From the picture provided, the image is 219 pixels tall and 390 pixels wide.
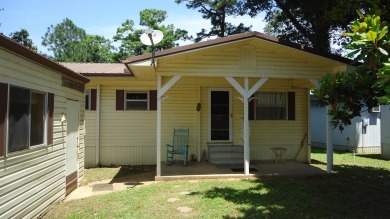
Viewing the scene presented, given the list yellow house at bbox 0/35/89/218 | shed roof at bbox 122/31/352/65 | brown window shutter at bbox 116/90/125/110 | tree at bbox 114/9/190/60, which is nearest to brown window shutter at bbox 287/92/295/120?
shed roof at bbox 122/31/352/65

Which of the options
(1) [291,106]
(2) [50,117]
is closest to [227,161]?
(1) [291,106]

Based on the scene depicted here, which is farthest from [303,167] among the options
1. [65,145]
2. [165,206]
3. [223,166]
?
[65,145]

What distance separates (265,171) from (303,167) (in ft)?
4.64

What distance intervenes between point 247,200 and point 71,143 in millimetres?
4043

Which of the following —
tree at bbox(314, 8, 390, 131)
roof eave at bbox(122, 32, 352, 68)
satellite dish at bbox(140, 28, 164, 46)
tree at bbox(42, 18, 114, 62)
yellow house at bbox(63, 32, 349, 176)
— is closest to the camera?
tree at bbox(314, 8, 390, 131)

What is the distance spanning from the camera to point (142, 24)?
33.1m

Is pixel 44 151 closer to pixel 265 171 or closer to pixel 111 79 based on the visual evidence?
pixel 111 79

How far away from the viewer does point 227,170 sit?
8695 mm

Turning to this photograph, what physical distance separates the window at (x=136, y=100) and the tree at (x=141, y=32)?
68.1ft

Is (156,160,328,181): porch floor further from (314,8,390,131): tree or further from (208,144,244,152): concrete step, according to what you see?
(314,8,390,131): tree

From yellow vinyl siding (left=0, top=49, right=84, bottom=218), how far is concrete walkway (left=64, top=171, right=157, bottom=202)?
0.53 m

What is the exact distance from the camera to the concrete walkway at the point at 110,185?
6912 mm

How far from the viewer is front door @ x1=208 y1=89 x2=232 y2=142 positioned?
10.4 metres

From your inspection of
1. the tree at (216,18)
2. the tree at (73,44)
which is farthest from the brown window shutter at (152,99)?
the tree at (73,44)
